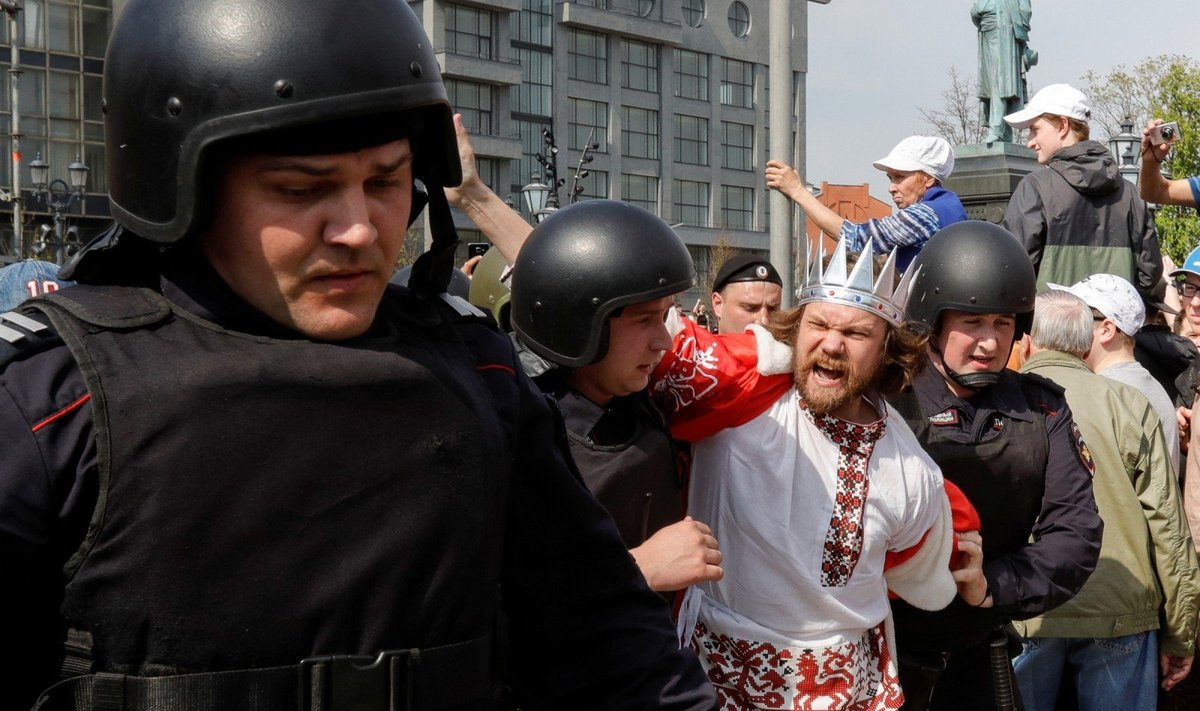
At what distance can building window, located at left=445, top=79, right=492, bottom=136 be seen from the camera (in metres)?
53.9

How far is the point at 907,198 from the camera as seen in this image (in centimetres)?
607

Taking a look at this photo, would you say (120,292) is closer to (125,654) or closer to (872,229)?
(125,654)

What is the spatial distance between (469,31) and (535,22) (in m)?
4.42

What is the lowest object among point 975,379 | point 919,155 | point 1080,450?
point 1080,450

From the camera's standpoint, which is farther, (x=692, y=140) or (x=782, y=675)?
(x=692, y=140)

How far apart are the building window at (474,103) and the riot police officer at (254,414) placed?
172 ft

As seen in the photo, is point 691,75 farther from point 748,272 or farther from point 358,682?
point 358,682

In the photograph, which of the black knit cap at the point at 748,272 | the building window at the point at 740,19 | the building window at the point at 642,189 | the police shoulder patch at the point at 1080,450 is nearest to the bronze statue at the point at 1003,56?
the black knit cap at the point at 748,272

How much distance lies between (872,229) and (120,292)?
14.1ft

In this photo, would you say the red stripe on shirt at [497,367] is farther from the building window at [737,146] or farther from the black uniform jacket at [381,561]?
the building window at [737,146]

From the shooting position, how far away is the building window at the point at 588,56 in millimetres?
59562

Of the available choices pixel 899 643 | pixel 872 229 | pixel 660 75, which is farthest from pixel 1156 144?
pixel 660 75

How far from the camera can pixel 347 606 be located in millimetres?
1726

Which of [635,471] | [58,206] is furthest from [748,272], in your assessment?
[58,206]
